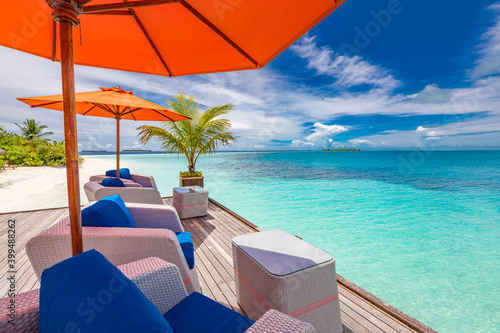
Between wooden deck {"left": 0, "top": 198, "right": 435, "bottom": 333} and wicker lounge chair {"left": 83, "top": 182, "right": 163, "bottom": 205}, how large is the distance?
0.81 m

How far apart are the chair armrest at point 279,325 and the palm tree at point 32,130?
116 ft

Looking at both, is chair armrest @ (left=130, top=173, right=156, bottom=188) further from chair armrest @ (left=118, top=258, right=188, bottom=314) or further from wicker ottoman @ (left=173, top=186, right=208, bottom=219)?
chair armrest @ (left=118, top=258, right=188, bottom=314)

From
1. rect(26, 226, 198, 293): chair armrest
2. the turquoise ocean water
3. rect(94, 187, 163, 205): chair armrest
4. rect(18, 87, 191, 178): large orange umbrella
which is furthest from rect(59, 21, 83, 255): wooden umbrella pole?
the turquoise ocean water

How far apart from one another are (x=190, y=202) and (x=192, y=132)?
2.95m

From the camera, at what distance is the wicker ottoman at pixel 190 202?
4.05 meters

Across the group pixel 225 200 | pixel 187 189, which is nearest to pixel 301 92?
pixel 225 200

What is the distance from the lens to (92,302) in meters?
0.61

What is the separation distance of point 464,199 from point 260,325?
15204 mm

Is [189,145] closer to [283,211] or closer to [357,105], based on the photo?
[283,211]

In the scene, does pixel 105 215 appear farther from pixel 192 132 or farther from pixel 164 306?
pixel 192 132

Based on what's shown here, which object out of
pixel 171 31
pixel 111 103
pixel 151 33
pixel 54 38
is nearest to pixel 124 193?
pixel 111 103

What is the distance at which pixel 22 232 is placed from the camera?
11.0ft

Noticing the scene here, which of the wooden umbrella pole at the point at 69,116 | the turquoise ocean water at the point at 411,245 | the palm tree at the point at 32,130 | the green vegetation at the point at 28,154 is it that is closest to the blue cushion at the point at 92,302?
the wooden umbrella pole at the point at 69,116

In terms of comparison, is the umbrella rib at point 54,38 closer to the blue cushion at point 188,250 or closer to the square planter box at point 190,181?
the blue cushion at point 188,250
